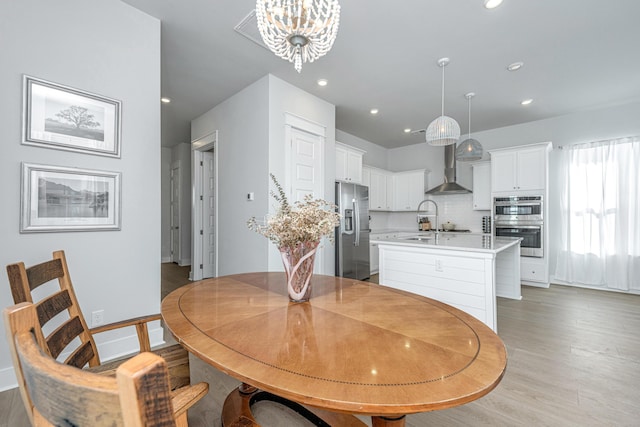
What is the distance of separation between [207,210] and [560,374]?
15.9 ft

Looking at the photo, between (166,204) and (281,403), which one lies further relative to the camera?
(166,204)

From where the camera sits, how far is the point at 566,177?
4.58 metres

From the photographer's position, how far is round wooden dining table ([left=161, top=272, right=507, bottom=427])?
24.8 inches

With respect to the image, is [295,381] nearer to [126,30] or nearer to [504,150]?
[126,30]

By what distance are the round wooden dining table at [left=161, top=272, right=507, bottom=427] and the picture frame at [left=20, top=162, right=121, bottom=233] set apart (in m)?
1.23

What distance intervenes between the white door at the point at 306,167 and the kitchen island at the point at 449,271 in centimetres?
105

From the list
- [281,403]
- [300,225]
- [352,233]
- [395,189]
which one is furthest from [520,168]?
[281,403]

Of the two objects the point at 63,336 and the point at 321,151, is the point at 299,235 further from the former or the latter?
the point at 321,151

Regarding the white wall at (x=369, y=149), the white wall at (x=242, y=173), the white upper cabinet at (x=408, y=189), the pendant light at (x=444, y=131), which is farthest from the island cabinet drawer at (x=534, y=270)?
the white wall at (x=242, y=173)

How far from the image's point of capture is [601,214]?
4.26 m

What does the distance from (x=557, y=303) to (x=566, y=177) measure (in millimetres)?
2255

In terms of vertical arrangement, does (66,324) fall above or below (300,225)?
below

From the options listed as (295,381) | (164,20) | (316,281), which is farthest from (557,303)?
(164,20)

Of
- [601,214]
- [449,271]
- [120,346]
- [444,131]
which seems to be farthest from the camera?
[601,214]
